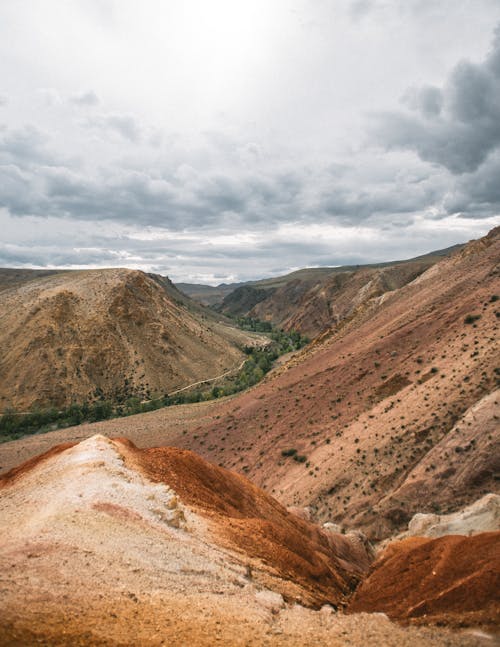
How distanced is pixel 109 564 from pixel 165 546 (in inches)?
70.2

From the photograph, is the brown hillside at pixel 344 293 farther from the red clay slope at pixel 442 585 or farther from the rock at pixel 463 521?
the red clay slope at pixel 442 585

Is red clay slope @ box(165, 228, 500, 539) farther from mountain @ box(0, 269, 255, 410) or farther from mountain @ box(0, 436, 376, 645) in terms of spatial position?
mountain @ box(0, 269, 255, 410)

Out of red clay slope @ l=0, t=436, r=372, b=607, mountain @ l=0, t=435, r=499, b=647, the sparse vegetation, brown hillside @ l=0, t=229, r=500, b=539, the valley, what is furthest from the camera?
the sparse vegetation

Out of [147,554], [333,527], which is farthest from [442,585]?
[333,527]

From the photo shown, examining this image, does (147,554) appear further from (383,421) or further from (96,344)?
(96,344)

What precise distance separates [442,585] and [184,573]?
6064mm

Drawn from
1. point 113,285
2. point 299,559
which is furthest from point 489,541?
point 113,285

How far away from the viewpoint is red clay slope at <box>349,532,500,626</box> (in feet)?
27.1

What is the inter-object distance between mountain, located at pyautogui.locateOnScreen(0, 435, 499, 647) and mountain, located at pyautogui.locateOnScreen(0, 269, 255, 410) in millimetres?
52912

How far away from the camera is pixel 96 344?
237 ft

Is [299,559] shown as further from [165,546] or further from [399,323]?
[399,323]

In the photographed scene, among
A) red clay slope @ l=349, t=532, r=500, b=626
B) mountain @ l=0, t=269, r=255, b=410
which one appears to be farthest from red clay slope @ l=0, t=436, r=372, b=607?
mountain @ l=0, t=269, r=255, b=410

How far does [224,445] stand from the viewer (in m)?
35.0

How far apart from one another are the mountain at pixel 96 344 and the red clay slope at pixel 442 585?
194ft
